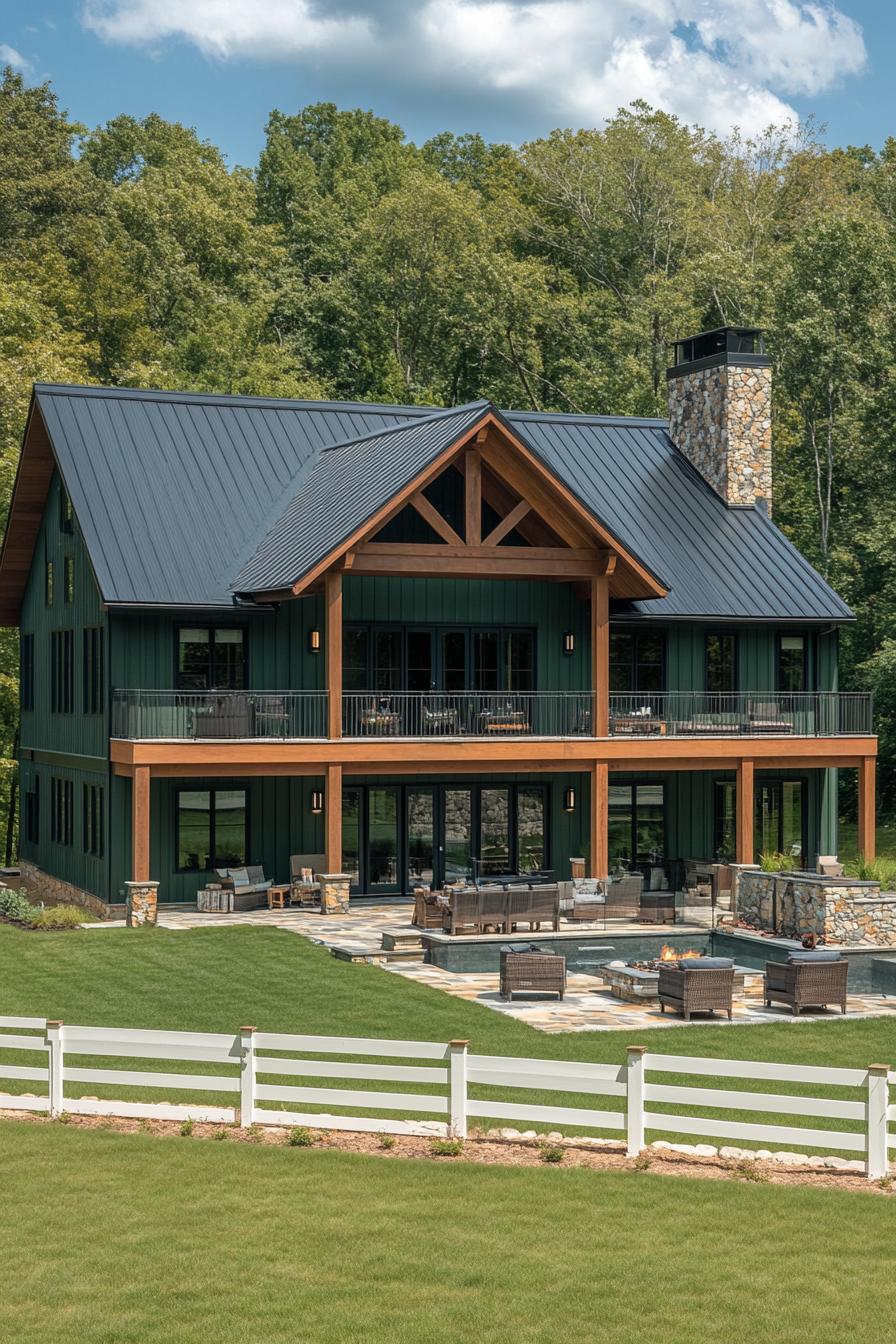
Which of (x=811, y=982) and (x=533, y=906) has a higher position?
(x=533, y=906)

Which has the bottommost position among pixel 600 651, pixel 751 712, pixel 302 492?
pixel 751 712

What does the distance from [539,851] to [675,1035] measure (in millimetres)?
13744

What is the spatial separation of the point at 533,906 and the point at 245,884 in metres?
6.43

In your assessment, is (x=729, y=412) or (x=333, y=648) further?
(x=729, y=412)

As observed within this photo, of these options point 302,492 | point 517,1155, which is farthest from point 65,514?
point 517,1155

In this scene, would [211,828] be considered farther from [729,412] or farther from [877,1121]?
[877,1121]

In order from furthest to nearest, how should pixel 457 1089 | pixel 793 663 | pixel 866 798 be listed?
pixel 793 663
pixel 866 798
pixel 457 1089

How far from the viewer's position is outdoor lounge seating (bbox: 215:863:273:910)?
96.7 feet

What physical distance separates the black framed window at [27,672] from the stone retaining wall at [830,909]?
18561mm

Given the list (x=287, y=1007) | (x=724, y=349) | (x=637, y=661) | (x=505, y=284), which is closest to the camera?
(x=287, y=1007)

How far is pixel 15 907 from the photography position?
28672 mm

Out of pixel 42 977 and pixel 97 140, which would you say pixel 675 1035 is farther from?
pixel 97 140

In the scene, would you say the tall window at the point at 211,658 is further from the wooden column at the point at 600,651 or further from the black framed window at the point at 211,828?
the wooden column at the point at 600,651

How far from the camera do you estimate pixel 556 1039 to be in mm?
19078
